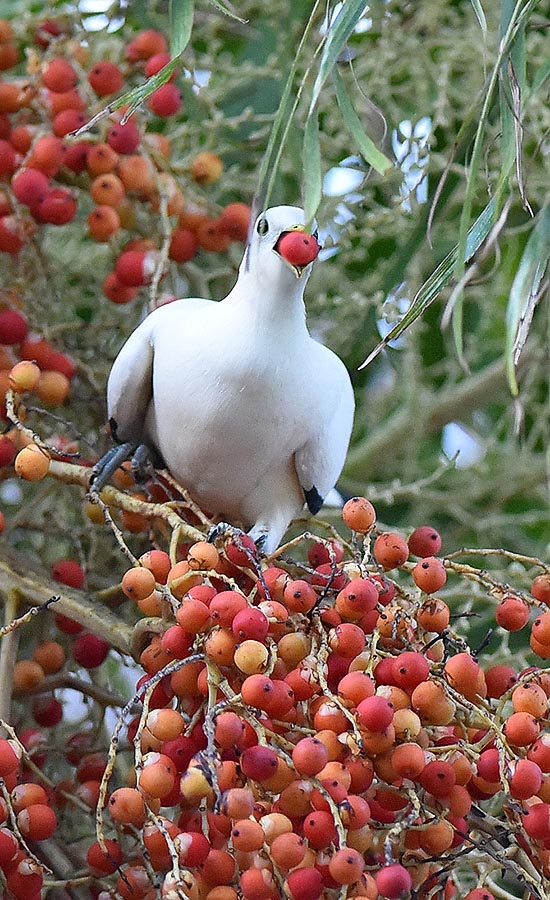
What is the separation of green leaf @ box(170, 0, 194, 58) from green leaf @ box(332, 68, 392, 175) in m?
0.11

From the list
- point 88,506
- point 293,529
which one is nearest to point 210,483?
point 88,506

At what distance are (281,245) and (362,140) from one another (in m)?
0.36

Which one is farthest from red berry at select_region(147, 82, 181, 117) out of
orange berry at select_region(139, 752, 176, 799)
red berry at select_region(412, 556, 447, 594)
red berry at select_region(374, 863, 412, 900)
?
red berry at select_region(374, 863, 412, 900)

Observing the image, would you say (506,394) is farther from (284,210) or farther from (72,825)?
(72,825)

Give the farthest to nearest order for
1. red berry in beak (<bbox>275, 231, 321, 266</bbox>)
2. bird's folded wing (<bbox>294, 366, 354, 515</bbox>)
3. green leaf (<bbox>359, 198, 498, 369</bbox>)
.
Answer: bird's folded wing (<bbox>294, 366, 354, 515</bbox>) → red berry in beak (<bbox>275, 231, 321, 266</bbox>) → green leaf (<bbox>359, 198, 498, 369</bbox>)

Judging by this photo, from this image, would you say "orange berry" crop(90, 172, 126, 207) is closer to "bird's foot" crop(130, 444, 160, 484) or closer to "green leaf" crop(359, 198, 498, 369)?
"bird's foot" crop(130, 444, 160, 484)

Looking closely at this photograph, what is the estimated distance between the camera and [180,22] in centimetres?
93

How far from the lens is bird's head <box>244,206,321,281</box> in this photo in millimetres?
1159

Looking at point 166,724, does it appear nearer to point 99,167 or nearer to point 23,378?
point 23,378

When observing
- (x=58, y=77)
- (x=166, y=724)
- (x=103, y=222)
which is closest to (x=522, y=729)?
(x=166, y=724)

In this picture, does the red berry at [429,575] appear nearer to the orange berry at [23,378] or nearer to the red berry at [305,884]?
the red berry at [305,884]

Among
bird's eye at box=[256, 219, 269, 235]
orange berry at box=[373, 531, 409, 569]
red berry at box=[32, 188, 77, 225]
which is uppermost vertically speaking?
bird's eye at box=[256, 219, 269, 235]

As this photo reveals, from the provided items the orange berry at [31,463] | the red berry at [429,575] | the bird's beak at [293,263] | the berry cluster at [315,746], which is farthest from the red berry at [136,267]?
the red berry at [429,575]

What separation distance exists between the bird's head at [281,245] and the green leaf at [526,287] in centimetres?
29
